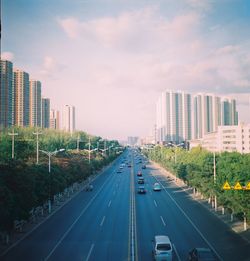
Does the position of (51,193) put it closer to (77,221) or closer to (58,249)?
(77,221)

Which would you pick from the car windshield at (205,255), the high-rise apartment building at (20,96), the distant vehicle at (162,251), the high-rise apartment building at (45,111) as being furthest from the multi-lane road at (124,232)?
the high-rise apartment building at (45,111)

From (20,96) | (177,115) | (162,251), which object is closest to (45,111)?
(20,96)

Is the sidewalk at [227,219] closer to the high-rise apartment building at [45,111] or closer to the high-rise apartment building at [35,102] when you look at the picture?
the high-rise apartment building at [35,102]

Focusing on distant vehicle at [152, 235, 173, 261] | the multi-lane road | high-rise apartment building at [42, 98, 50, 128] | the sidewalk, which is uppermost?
high-rise apartment building at [42, 98, 50, 128]

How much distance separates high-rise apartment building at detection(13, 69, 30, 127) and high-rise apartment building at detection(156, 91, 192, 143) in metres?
94.1

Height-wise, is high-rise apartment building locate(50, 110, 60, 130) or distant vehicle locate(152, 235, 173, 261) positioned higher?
high-rise apartment building locate(50, 110, 60, 130)

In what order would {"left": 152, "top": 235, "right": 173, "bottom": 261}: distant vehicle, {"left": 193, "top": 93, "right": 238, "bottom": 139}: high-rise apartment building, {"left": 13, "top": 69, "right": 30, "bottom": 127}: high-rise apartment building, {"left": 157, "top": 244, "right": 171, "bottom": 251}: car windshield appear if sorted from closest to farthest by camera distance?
{"left": 152, "top": 235, "right": 173, "bottom": 261}: distant vehicle
{"left": 157, "top": 244, "right": 171, "bottom": 251}: car windshield
{"left": 13, "top": 69, "right": 30, "bottom": 127}: high-rise apartment building
{"left": 193, "top": 93, "right": 238, "bottom": 139}: high-rise apartment building

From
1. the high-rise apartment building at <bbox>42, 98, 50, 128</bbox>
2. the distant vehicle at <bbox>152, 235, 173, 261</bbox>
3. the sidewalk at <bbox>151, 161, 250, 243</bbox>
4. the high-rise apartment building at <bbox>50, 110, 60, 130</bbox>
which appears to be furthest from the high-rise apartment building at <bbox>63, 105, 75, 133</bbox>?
the distant vehicle at <bbox>152, 235, 173, 261</bbox>

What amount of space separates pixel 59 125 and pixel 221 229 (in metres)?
153

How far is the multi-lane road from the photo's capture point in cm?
1998

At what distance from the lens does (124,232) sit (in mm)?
24984

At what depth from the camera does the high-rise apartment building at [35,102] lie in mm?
105562

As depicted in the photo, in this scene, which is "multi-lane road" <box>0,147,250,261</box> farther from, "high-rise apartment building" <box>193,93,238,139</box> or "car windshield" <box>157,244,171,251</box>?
"high-rise apartment building" <box>193,93,238,139</box>

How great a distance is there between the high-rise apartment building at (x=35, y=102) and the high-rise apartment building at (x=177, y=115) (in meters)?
86.4
